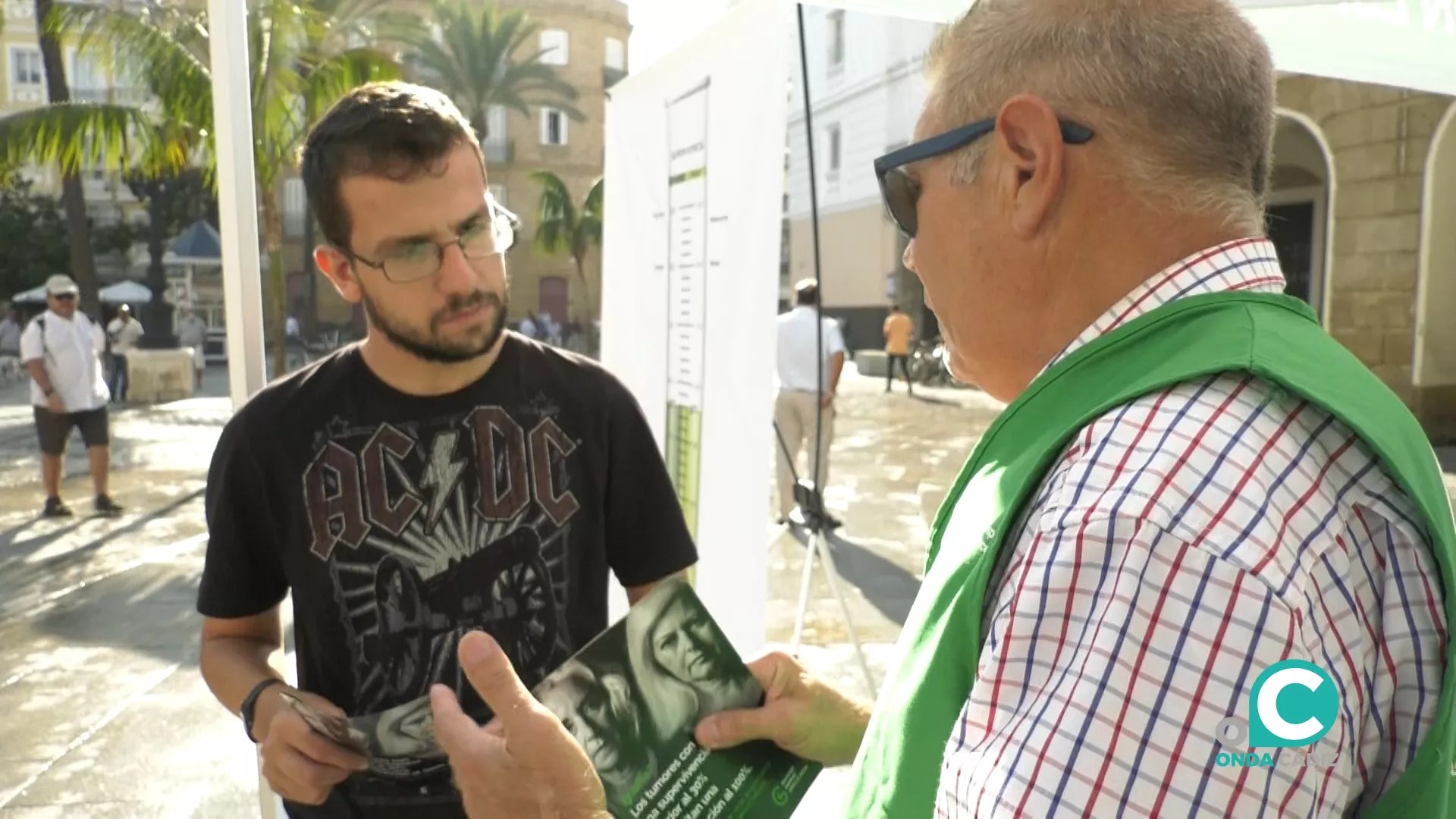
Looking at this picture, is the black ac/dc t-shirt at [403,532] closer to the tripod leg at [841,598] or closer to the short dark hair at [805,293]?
the tripod leg at [841,598]

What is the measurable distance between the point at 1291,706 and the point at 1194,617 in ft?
0.24

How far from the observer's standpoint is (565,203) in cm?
2208

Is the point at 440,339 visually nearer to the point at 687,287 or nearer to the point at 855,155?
the point at 687,287

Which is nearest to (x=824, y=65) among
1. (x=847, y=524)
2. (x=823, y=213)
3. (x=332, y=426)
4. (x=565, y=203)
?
(x=823, y=213)

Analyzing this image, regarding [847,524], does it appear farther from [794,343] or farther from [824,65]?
[824,65]

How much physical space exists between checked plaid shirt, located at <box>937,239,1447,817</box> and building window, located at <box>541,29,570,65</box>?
21.4 m

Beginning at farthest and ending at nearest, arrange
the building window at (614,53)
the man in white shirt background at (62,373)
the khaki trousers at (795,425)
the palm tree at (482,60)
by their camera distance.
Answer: the building window at (614,53), the palm tree at (482,60), the man in white shirt background at (62,373), the khaki trousers at (795,425)

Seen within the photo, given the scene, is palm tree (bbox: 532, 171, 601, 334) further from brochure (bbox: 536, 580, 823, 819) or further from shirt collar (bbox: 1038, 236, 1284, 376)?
shirt collar (bbox: 1038, 236, 1284, 376)

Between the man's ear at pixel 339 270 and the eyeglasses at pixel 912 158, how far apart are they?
0.96 metres

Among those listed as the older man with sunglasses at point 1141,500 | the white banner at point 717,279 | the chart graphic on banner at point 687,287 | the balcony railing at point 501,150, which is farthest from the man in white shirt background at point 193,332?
the older man with sunglasses at point 1141,500

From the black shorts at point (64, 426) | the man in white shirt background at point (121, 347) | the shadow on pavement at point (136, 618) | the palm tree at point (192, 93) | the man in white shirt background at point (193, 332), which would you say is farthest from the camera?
the man in white shirt background at point (193, 332)

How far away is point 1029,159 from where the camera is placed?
0.83m

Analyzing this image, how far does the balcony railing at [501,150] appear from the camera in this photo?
23984mm

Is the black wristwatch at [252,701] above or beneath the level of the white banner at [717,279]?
beneath
